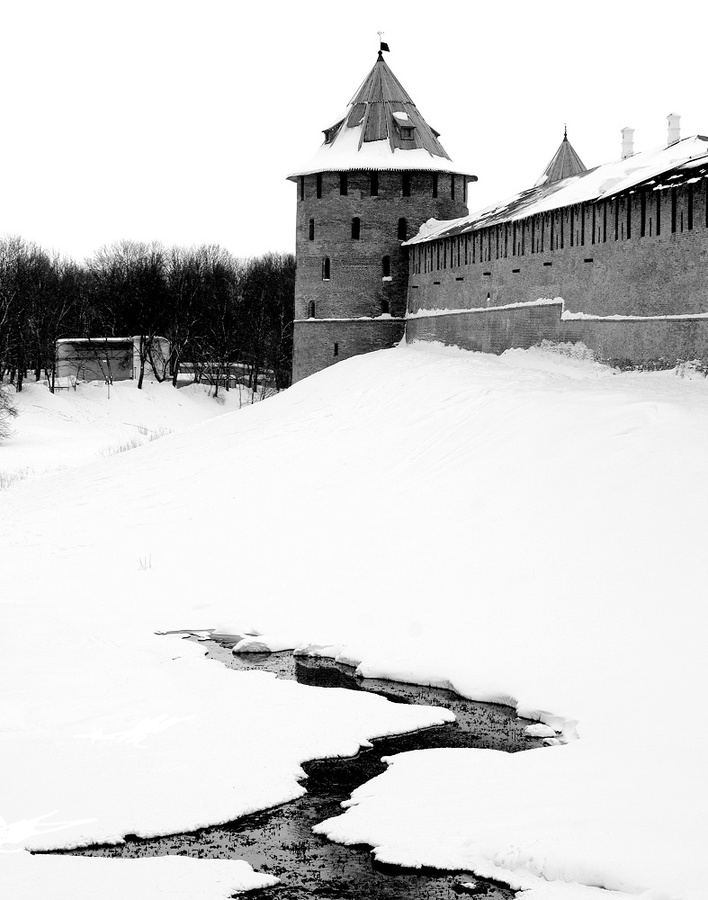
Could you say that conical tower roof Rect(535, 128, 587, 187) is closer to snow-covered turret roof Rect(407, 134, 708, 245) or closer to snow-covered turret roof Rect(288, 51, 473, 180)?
snow-covered turret roof Rect(288, 51, 473, 180)

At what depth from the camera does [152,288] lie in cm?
4300

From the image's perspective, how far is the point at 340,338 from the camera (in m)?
22.8

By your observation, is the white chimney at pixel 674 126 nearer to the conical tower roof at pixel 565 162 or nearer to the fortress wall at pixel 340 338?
the fortress wall at pixel 340 338

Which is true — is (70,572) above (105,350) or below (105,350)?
below

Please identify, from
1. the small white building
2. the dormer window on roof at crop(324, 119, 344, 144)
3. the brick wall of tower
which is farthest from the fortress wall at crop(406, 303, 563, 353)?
the small white building

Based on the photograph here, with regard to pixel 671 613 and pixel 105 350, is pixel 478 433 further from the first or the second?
pixel 105 350

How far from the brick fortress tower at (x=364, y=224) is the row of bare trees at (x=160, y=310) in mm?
17913

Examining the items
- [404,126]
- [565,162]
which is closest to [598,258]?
[404,126]

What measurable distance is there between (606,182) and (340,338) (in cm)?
736

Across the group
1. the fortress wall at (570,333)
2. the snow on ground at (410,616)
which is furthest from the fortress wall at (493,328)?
the snow on ground at (410,616)

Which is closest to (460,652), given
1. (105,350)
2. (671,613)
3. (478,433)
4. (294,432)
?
(671,613)

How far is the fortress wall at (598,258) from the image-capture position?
578 inches

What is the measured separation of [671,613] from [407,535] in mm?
3693

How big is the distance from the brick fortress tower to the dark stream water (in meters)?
14.7
